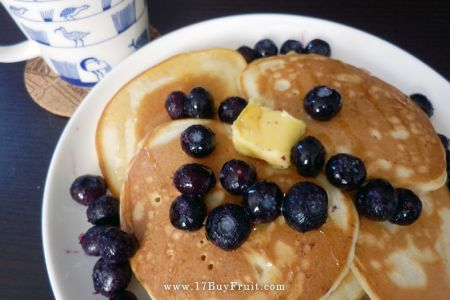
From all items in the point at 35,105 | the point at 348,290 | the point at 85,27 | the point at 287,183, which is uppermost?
the point at 85,27

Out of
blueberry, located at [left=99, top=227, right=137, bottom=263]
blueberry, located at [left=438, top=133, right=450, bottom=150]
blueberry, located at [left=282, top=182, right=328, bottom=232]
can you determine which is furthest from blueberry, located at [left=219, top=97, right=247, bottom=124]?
blueberry, located at [left=438, top=133, right=450, bottom=150]

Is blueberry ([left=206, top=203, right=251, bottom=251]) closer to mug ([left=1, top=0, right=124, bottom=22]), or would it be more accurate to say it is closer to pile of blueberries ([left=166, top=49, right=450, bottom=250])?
pile of blueberries ([left=166, top=49, right=450, bottom=250])

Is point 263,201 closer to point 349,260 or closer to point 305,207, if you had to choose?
point 305,207

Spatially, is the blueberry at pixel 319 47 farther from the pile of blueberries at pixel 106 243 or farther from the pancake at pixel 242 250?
the pile of blueberries at pixel 106 243

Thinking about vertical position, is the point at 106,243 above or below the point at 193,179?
below

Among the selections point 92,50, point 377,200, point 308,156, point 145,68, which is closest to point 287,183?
point 308,156

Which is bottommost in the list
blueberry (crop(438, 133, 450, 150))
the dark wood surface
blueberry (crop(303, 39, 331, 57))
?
the dark wood surface

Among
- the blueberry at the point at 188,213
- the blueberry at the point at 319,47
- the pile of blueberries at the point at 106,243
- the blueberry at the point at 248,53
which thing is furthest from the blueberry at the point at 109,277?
the blueberry at the point at 319,47
